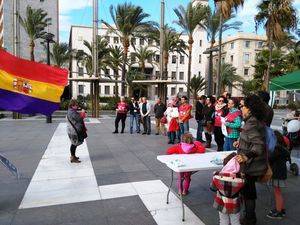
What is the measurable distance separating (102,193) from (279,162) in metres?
2.98

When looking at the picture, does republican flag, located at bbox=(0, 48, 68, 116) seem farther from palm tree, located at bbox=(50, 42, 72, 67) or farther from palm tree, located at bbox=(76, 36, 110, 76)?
palm tree, located at bbox=(50, 42, 72, 67)

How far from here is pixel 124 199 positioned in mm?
5703

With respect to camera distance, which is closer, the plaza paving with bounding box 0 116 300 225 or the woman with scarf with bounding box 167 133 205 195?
the plaza paving with bounding box 0 116 300 225

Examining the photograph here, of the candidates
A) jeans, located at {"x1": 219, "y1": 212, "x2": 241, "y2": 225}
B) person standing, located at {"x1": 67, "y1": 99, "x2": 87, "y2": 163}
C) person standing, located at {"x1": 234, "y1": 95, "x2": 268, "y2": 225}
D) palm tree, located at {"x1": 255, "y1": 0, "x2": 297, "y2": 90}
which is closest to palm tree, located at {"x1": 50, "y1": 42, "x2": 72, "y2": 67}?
palm tree, located at {"x1": 255, "y1": 0, "x2": 297, "y2": 90}

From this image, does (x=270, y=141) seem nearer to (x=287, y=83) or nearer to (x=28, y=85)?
(x=28, y=85)

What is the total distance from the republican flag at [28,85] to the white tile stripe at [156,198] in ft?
6.19

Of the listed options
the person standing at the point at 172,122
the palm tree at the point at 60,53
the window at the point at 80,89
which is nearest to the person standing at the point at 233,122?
the person standing at the point at 172,122

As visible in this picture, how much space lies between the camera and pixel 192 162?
16.1 feet

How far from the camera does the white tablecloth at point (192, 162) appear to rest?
459 cm

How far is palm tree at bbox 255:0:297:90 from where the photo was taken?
24.3 meters

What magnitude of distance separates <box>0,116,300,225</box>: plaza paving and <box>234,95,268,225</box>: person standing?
3.10 feet

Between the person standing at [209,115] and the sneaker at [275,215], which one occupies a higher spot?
the person standing at [209,115]

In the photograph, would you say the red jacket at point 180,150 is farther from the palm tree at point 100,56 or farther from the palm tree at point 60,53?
the palm tree at point 60,53

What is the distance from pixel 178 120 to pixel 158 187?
5.63 metres
